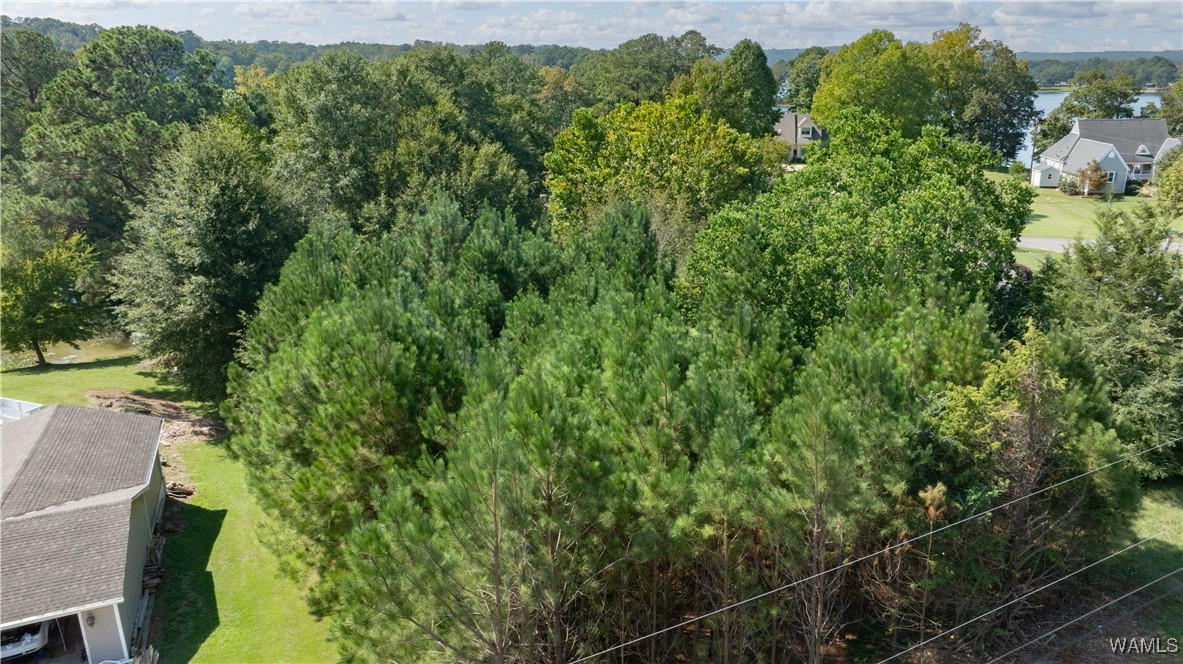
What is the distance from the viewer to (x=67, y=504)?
50.0 ft

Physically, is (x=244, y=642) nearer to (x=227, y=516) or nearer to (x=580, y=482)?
(x=227, y=516)

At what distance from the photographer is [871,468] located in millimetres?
10508

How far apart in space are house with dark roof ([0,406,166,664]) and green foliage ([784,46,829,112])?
264 feet

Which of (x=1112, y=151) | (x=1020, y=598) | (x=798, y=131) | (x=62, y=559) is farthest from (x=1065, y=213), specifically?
(x=62, y=559)

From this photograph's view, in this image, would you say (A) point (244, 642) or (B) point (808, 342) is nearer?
(A) point (244, 642)

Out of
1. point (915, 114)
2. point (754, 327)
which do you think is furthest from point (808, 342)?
point (915, 114)

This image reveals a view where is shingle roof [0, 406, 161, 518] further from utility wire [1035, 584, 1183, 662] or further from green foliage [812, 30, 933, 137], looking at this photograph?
green foliage [812, 30, 933, 137]

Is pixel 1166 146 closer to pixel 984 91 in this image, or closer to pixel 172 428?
pixel 984 91

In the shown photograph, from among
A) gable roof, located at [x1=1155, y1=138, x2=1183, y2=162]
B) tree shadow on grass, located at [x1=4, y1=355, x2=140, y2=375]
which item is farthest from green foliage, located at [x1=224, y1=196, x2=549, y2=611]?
gable roof, located at [x1=1155, y1=138, x2=1183, y2=162]

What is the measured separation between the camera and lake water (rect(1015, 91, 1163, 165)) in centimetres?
7481

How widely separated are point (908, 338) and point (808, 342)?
4450 mm

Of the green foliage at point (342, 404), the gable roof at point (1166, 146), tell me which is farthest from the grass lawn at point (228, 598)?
the gable roof at point (1166, 146)

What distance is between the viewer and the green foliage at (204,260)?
2217 centimetres

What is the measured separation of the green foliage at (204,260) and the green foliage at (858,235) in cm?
1299
